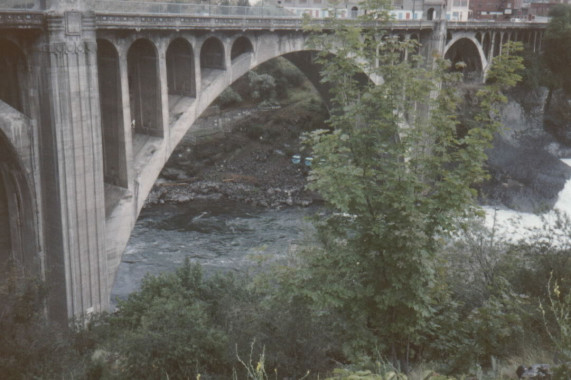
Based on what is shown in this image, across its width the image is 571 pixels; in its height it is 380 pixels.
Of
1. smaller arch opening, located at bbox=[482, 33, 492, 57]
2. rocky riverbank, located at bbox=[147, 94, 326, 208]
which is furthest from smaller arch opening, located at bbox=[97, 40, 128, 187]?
smaller arch opening, located at bbox=[482, 33, 492, 57]

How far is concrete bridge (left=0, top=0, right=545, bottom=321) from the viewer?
636 inches

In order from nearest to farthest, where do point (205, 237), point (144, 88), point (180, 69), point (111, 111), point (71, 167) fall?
point (71, 167) < point (111, 111) < point (144, 88) < point (180, 69) < point (205, 237)

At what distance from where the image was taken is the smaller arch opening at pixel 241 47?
25672 millimetres

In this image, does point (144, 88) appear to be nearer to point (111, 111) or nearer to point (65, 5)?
point (111, 111)

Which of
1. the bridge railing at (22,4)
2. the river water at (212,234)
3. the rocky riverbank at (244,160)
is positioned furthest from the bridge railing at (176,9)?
the rocky riverbank at (244,160)

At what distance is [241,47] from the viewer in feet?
86.5

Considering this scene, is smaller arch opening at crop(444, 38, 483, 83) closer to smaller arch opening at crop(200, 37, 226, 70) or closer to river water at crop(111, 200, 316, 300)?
river water at crop(111, 200, 316, 300)

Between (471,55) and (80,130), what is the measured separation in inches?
1621

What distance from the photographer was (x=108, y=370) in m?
13.0

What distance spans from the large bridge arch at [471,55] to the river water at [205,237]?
22.1 metres

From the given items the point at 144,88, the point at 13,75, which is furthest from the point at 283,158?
the point at 13,75

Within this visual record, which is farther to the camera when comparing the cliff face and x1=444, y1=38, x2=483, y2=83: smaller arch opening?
x1=444, y1=38, x2=483, y2=83: smaller arch opening

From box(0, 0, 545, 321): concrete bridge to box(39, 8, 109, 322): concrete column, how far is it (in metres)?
0.03

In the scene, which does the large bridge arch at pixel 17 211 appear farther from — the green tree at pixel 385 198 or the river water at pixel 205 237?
the green tree at pixel 385 198
